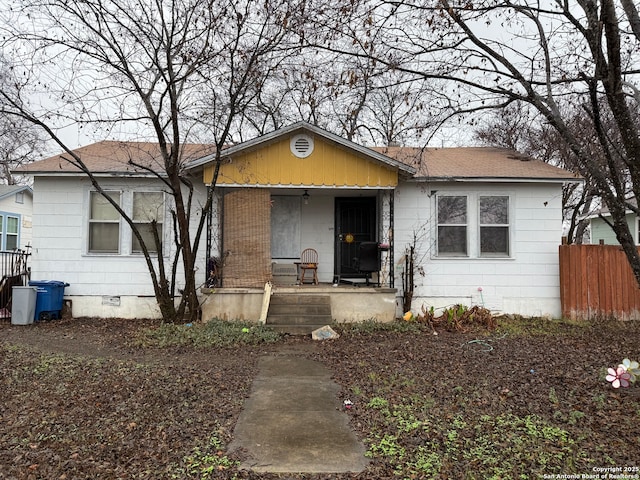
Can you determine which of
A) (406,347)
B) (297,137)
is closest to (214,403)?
(406,347)

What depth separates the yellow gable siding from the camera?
342 inches

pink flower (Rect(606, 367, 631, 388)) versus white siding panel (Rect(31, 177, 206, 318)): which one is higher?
white siding panel (Rect(31, 177, 206, 318))

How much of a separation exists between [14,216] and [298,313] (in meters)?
15.7

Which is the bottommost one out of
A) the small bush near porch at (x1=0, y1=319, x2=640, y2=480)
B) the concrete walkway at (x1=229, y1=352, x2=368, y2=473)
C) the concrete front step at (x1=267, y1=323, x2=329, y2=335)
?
the concrete walkway at (x1=229, y1=352, x2=368, y2=473)

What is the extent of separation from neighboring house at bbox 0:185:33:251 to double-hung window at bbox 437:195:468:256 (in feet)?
54.7

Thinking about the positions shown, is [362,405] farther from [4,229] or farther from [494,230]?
[4,229]

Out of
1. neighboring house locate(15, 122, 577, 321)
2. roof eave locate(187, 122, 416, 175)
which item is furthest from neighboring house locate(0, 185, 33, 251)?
roof eave locate(187, 122, 416, 175)

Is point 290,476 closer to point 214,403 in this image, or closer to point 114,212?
point 214,403

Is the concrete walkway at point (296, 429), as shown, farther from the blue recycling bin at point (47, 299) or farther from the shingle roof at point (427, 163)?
the blue recycling bin at point (47, 299)

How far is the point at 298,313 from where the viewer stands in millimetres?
8273

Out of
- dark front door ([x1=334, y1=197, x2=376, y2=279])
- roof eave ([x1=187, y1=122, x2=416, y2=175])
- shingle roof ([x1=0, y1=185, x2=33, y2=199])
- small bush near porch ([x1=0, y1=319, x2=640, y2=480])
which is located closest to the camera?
small bush near porch ([x1=0, y1=319, x2=640, y2=480])

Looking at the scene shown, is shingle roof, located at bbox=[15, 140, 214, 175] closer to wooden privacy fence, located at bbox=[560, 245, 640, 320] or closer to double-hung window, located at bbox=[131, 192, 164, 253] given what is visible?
double-hung window, located at bbox=[131, 192, 164, 253]

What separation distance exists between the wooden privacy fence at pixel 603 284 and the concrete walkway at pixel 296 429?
694 cm

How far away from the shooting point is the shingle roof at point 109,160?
9.16m
